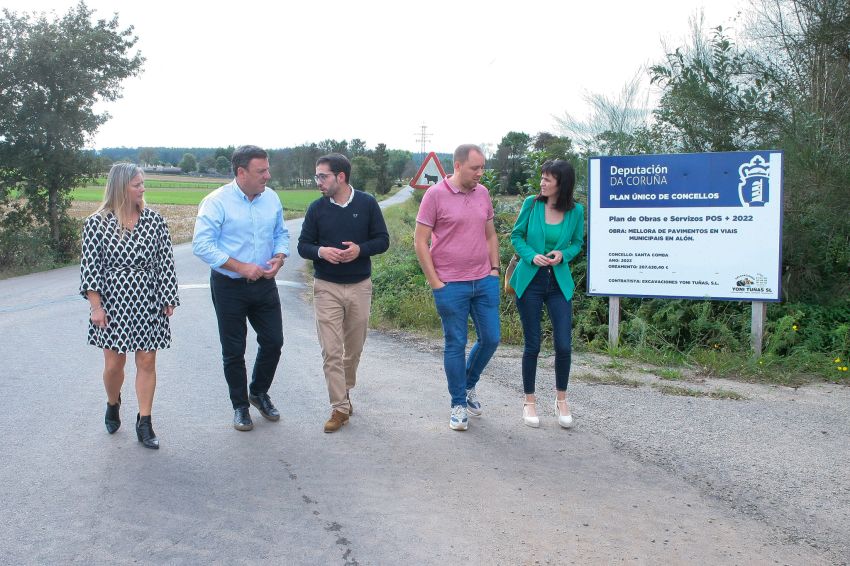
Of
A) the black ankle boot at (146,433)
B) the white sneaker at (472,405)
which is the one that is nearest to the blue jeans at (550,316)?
the white sneaker at (472,405)

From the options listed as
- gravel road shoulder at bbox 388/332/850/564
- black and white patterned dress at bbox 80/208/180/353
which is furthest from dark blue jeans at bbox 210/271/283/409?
gravel road shoulder at bbox 388/332/850/564

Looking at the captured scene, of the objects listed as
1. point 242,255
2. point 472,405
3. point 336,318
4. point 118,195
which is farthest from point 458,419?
point 118,195

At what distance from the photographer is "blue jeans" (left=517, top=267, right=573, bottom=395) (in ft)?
18.7

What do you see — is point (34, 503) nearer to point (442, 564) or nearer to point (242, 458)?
point (242, 458)

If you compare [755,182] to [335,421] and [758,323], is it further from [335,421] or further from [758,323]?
[335,421]

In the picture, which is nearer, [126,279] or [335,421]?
[126,279]

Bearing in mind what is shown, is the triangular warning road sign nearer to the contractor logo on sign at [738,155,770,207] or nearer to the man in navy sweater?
the contractor logo on sign at [738,155,770,207]

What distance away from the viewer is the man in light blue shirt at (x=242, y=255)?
17.9 feet

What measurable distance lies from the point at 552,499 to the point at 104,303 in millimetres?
3095

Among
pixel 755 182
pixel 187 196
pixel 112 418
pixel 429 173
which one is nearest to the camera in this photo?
pixel 112 418

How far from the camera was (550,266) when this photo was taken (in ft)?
18.6

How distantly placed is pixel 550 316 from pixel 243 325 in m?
2.19

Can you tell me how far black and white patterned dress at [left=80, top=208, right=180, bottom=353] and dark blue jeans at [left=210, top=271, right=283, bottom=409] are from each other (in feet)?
1.36

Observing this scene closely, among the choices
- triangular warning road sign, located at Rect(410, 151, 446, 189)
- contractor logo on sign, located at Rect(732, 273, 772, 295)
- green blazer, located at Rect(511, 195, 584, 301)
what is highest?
triangular warning road sign, located at Rect(410, 151, 446, 189)
